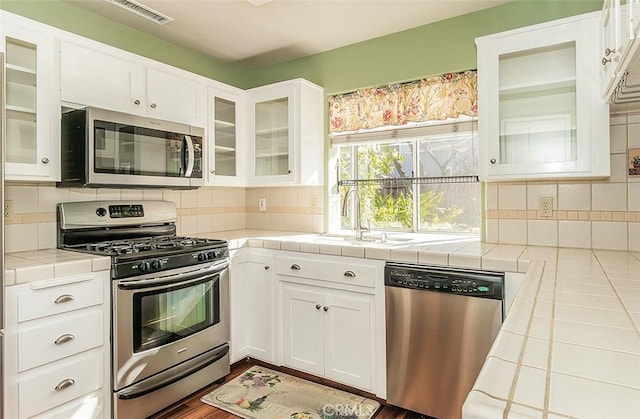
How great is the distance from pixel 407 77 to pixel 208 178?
1.61 meters

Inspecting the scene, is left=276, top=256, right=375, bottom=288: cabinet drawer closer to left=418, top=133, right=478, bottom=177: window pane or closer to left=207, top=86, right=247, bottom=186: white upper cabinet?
left=207, top=86, right=247, bottom=186: white upper cabinet

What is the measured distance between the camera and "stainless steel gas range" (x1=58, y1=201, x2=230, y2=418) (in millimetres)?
1907

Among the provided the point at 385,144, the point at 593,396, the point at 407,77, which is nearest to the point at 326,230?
the point at 385,144

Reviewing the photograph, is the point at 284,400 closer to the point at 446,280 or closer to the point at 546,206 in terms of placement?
the point at 446,280

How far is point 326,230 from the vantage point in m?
3.11

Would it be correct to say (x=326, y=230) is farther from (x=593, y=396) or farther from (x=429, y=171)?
(x=593, y=396)

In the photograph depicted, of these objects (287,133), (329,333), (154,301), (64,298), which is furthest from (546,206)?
(64,298)

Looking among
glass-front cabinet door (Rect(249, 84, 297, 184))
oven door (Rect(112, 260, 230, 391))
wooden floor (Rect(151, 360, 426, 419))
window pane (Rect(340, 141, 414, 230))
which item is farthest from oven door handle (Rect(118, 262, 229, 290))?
window pane (Rect(340, 141, 414, 230))

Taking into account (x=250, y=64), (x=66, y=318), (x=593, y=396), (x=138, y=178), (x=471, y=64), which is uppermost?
(x=250, y=64)

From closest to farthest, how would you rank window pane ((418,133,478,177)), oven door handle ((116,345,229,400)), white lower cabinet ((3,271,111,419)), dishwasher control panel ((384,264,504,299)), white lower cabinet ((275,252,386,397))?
white lower cabinet ((3,271,111,419)), dishwasher control panel ((384,264,504,299)), oven door handle ((116,345,229,400)), white lower cabinet ((275,252,386,397)), window pane ((418,133,478,177))

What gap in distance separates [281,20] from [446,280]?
197cm

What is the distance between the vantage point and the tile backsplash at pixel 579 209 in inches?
79.7

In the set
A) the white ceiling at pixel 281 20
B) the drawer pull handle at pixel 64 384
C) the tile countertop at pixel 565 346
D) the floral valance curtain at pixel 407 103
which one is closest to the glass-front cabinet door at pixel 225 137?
the white ceiling at pixel 281 20

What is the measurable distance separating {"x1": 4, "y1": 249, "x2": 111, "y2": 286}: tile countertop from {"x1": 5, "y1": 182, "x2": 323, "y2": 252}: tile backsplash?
0.57ft
